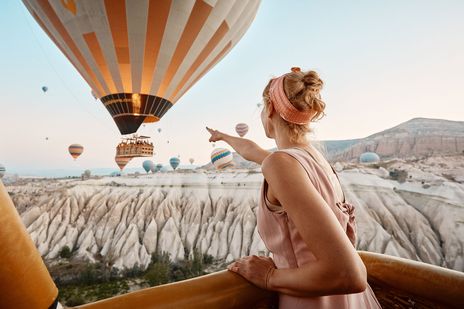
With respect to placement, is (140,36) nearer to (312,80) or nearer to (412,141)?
(312,80)

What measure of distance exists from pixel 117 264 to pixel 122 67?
37.6 feet

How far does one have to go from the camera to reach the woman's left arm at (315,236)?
1.41ft

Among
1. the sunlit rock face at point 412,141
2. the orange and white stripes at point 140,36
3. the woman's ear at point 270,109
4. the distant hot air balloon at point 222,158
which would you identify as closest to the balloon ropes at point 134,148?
the orange and white stripes at point 140,36

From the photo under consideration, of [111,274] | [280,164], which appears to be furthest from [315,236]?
[111,274]

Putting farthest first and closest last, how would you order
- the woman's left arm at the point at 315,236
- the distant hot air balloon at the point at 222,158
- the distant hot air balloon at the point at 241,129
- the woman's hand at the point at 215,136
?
the distant hot air balloon at the point at 241,129
the distant hot air balloon at the point at 222,158
the woman's hand at the point at 215,136
the woman's left arm at the point at 315,236

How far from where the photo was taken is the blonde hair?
62cm

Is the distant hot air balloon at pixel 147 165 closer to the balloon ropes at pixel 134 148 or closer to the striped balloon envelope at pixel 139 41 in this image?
the balloon ropes at pixel 134 148

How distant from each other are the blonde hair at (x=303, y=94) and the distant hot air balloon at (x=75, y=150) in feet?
47.4

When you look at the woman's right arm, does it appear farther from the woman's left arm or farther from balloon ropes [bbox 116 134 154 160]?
balloon ropes [bbox 116 134 154 160]

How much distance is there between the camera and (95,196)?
1688 cm

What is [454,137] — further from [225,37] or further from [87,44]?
[87,44]

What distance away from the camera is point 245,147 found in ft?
3.38

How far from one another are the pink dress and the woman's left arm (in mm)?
34

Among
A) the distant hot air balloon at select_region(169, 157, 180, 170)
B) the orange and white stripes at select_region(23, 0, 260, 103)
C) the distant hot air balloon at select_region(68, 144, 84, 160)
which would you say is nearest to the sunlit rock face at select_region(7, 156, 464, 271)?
the distant hot air balloon at select_region(169, 157, 180, 170)
